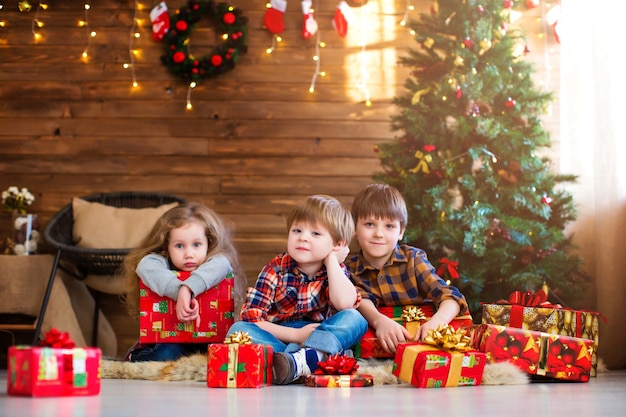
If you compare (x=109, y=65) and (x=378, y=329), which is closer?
(x=378, y=329)

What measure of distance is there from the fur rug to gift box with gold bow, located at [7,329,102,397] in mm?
591

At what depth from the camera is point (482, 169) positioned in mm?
3391

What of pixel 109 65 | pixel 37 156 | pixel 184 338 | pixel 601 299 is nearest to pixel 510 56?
pixel 601 299

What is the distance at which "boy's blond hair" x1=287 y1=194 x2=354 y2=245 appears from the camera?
8.36ft

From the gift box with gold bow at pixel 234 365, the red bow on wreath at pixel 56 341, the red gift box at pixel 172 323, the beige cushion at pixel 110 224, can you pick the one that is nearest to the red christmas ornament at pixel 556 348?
the gift box with gold bow at pixel 234 365

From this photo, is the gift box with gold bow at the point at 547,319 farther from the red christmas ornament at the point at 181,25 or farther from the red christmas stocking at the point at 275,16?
the red christmas ornament at the point at 181,25

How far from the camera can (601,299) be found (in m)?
3.51

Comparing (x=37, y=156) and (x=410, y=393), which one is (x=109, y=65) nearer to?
(x=37, y=156)

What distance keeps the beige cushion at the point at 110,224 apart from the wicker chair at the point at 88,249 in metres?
0.06

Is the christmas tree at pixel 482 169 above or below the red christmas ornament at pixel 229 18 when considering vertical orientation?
below

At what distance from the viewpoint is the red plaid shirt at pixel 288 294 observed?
8.46 ft

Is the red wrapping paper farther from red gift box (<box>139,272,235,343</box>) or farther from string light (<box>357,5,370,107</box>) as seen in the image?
string light (<box>357,5,370,107</box>)

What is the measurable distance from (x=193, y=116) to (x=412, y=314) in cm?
211

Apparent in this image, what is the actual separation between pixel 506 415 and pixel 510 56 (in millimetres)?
2236
